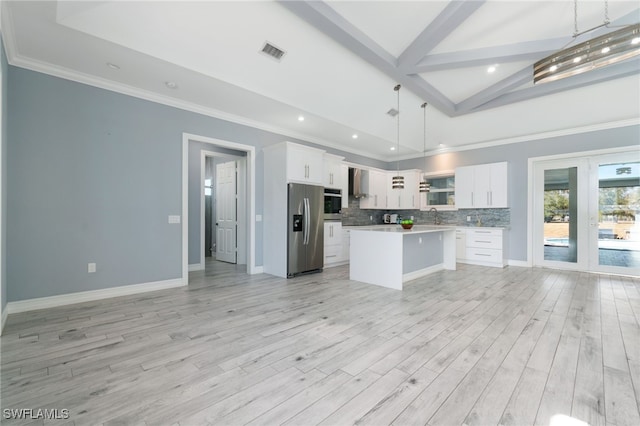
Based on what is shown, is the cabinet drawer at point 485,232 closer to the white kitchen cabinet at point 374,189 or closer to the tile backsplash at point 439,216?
the tile backsplash at point 439,216

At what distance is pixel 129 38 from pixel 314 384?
378 cm

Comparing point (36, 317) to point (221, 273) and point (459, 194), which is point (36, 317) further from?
point (459, 194)

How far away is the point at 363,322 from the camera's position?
2875mm

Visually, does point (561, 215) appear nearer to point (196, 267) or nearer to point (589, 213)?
point (589, 213)

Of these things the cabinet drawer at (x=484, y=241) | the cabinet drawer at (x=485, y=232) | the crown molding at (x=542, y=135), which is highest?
the crown molding at (x=542, y=135)

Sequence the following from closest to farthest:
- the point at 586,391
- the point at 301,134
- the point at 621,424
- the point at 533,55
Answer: the point at 621,424
the point at 586,391
the point at 533,55
the point at 301,134

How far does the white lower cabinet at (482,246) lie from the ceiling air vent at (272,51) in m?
5.48

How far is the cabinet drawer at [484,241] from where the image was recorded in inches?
235

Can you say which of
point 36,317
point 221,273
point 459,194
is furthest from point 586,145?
point 36,317

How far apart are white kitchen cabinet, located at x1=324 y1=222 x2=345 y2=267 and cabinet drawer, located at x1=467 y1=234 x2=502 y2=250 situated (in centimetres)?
308

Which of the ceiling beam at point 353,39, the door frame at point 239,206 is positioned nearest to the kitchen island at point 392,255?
the ceiling beam at point 353,39

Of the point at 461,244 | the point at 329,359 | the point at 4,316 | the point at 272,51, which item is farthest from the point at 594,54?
the point at 4,316

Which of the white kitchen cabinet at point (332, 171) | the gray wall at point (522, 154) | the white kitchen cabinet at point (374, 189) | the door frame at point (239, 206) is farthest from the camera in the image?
the white kitchen cabinet at point (374, 189)

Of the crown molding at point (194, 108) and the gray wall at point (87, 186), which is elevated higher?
the crown molding at point (194, 108)
